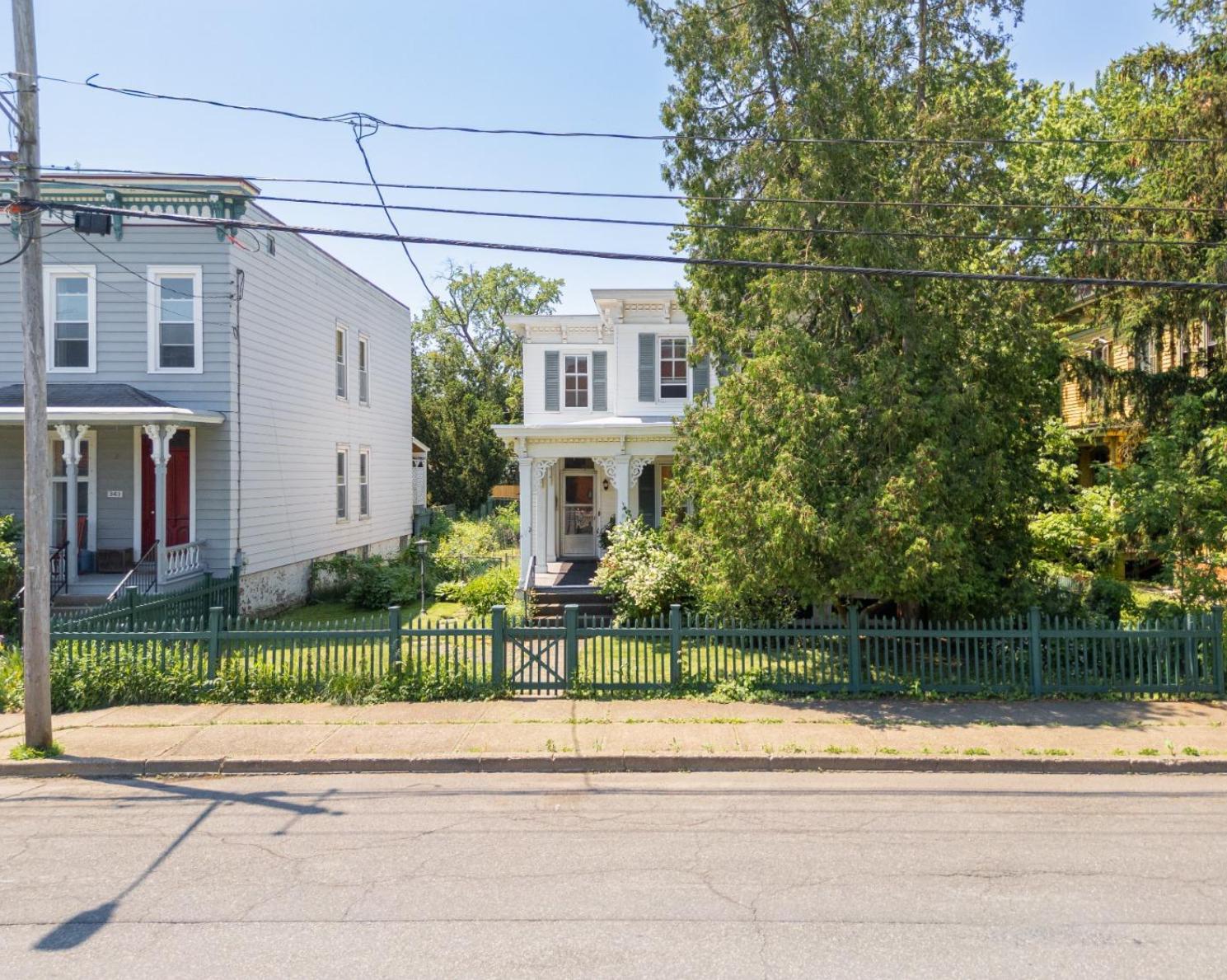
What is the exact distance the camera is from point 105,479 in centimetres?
1772

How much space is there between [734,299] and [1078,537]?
802 centimetres

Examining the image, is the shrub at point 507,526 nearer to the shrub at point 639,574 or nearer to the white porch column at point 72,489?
the shrub at point 639,574

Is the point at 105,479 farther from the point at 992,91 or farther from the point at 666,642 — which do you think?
the point at 992,91

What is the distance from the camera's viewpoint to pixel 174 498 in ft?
57.7

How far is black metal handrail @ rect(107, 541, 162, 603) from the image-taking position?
50.9 ft

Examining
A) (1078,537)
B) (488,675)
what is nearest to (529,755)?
(488,675)

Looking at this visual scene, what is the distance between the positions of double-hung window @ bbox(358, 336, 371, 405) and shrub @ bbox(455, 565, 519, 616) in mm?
7970

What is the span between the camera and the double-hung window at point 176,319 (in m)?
17.1

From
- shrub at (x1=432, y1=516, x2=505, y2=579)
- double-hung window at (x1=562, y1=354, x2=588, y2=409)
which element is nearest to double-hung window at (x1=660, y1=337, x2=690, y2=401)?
double-hung window at (x1=562, y1=354, x2=588, y2=409)

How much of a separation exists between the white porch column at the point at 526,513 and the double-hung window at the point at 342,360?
6.28 m

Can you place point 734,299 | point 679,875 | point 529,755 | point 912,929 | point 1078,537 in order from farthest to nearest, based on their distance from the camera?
point 1078,537, point 734,299, point 529,755, point 679,875, point 912,929

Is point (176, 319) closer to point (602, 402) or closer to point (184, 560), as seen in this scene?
point (184, 560)

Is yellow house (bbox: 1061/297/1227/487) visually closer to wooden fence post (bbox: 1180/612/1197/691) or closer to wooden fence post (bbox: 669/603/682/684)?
wooden fence post (bbox: 1180/612/1197/691)

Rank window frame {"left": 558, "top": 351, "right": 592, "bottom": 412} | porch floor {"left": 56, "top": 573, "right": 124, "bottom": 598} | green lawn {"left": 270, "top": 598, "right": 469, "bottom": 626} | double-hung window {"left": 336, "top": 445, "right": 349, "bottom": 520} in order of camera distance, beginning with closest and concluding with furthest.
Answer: porch floor {"left": 56, "top": 573, "right": 124, "bottom": 598}, green lawn {"left": 270, "top": 598, "right": 469, "bottom": 626}, window frame {"left": 558, "top": 351, "right": 592, "bottom": 412}, double-hung window {"left": 336, "top": 445, "right": 349, "bottom": 520}
